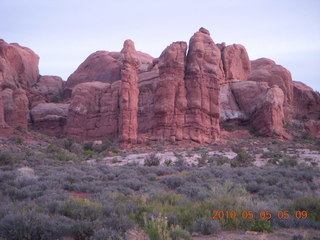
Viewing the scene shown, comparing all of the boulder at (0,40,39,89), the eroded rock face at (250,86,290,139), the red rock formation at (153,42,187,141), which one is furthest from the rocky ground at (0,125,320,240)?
the boulder at (0,40,39,89)

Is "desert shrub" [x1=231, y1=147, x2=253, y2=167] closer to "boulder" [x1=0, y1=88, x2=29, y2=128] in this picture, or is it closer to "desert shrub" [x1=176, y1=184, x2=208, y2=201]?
"desert shrub" [x1=176, y1=184, x2=208, y2=201]

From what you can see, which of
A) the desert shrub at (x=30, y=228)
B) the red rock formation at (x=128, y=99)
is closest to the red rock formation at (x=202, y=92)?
the red rock formation at (x=128, y=99)

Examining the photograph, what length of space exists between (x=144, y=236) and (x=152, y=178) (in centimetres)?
811

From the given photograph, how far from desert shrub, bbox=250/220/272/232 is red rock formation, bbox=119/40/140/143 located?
92.8 feet

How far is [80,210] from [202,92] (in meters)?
32.8

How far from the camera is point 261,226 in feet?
23.5

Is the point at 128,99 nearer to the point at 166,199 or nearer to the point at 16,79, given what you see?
the point at 16,79

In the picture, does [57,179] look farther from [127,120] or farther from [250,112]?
[250,112]

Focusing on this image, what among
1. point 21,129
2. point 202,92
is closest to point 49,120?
point 21,129

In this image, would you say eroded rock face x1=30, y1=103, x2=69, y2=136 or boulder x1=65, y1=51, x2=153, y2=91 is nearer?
eroded rock face x1=30, y1=103, x2=69, y2=136

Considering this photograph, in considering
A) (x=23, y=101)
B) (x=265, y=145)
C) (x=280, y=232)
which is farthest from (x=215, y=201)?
(x=23, y=101)

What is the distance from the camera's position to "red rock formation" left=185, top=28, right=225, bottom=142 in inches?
1523

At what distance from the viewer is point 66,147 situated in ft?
114

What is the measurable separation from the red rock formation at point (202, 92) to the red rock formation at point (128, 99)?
6.12m
